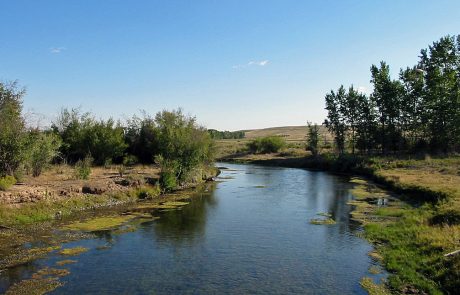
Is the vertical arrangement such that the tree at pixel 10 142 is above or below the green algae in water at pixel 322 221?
above

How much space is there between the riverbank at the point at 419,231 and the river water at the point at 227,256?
4.52ft

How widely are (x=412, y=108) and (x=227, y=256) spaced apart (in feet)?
213

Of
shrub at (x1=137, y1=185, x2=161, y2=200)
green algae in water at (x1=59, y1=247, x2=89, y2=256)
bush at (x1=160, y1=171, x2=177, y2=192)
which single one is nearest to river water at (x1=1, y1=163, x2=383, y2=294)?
green algae in water at (x1=59, y1=247, x2=89, y2=256)

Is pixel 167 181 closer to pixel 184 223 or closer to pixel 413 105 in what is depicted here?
pixel 184 223

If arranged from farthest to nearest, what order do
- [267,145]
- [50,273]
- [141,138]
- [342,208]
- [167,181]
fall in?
[267,145] → [141,138] → [167,181] → [342,208] → [50,273]

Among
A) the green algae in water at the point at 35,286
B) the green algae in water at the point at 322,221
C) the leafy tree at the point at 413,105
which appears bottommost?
the green algae in water at the point at 35,286

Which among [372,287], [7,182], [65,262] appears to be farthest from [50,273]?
[7,182]

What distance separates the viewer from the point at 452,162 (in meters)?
58.5

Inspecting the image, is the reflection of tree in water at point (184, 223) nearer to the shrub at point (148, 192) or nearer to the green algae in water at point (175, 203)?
the green algae in water at point (175, 203)

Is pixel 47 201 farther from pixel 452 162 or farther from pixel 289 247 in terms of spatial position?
pixel 452 162

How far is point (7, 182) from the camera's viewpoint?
101 ft

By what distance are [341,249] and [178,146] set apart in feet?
103

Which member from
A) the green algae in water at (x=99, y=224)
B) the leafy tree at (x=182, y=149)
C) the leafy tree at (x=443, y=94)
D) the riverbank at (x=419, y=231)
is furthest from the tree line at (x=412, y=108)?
the green algae in water at (x=99, y=224)

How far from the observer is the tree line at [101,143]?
116 ft
